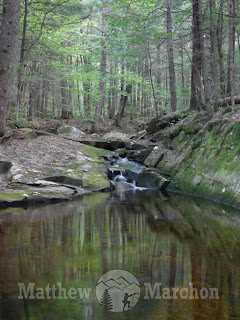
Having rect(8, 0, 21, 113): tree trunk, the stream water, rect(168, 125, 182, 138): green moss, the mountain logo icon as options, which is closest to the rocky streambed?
rect(168, 125, 182, 138): green moss

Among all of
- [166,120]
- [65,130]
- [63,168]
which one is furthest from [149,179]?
[65,130]

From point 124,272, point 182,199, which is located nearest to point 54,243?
point 124,272

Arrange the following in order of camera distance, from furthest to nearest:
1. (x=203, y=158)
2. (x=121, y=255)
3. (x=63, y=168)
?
1. (x=63, y=168)
2. (x=203, y=158)
3. (x=121, y=255)

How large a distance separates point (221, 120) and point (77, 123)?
44.8 ft

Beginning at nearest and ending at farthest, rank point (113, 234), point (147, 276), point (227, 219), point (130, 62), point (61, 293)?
point (61, 293) < point (147, 276) < point (113, 234) < point (227, 219) < point (130, 62)

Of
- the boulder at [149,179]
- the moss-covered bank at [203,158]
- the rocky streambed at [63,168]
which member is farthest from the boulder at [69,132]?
the boulder at [149,179]

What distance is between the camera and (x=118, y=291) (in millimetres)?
3680

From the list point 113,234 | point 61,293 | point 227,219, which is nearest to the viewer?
point 61,293

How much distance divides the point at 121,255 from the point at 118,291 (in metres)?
1.22

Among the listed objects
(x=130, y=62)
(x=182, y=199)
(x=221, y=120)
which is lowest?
(x=182, y=199)

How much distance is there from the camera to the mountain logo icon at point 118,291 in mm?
3379

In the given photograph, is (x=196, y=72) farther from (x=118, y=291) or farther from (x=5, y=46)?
(x=118, y=291)

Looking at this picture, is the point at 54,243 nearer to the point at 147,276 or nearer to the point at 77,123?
the point at 147,276

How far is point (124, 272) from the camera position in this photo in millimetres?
4211
